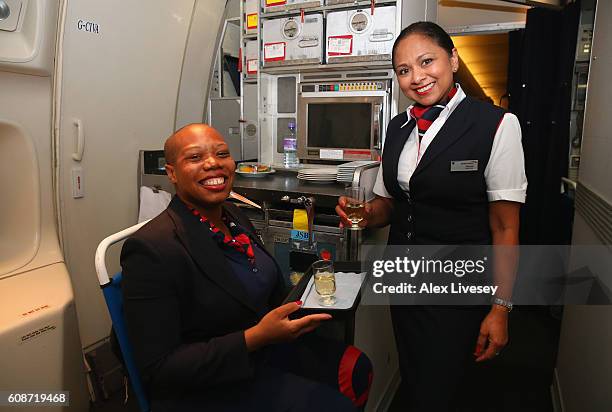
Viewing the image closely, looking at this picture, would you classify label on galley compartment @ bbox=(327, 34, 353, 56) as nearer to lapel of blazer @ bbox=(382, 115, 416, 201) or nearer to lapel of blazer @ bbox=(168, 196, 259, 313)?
lapel of blazer @ bbox=(382, 115, 416, 201)

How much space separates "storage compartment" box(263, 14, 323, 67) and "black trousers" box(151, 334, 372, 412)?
5.97ft

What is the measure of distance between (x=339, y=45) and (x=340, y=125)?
46 centimetres

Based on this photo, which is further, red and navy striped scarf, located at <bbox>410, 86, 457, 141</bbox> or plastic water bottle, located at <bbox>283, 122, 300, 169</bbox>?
plastic water bottle, located at <bbox>283, 122, 300, 169</bbox>

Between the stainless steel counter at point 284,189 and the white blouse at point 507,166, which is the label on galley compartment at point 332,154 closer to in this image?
the stainless steel counter at point 284,189

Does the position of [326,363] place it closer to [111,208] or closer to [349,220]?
[349,220]

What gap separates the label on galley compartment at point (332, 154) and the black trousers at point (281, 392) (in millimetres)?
1431

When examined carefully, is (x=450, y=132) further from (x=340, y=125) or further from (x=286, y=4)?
(x=286, y=4)

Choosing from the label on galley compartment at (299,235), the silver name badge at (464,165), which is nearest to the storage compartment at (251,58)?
the label on galley compartment at (299,235)

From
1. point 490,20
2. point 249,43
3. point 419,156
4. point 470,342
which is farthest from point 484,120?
point 490,20

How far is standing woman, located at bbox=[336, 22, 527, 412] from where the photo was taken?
129 cm

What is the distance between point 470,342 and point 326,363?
0.47 m

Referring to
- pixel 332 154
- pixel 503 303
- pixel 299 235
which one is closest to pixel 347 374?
pixel 503 303

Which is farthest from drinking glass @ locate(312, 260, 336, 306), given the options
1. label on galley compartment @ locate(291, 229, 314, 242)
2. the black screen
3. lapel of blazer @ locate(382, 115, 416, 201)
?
the black screen

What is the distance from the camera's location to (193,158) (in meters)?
1.33
